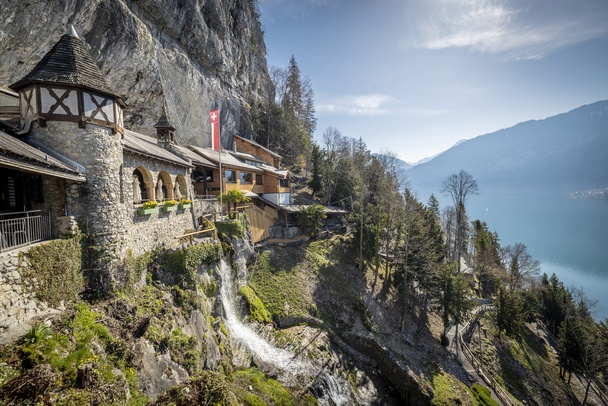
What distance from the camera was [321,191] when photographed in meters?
44.5

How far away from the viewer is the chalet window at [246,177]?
3051 cm

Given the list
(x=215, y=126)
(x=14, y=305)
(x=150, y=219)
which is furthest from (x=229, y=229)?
(x=14, y=305)

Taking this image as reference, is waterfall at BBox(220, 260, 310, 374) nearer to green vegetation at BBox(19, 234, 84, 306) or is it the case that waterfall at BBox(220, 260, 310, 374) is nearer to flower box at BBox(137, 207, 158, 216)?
flower box at BBox(137, 207, 158, 216)

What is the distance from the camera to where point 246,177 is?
3125 cm

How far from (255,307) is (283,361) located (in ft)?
14.1

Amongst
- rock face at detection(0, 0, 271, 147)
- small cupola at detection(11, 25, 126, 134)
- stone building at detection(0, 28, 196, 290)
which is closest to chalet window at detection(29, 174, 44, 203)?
stone building at detection(0, 28, 196, 290)

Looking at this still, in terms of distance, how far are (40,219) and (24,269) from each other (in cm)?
244

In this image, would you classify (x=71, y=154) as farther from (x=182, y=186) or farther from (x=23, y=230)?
(x=182, y=186)

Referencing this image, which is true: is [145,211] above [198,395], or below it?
above

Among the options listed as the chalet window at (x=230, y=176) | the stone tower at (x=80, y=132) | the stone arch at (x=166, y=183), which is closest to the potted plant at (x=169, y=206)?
the stone arch at (x=166, y=183)

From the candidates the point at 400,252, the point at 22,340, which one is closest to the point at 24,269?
the point at 22,340

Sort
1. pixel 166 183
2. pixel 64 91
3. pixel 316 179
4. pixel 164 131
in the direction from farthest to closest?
pixel 316 179 < pixel 164 131 < pixel 166 183 < pixel 64 91

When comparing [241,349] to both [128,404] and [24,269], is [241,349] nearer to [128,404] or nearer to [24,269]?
[128,404]

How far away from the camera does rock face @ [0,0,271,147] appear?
56.9 ft
